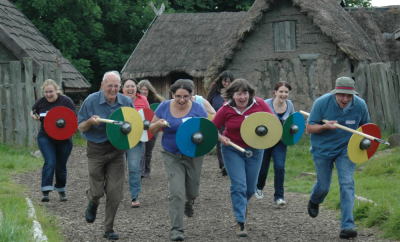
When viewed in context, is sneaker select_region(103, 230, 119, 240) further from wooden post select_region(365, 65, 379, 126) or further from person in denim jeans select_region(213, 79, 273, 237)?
wooden post select_region(365, 65, 379, 126)

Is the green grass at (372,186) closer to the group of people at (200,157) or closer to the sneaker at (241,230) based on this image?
the group of people at (200,157)

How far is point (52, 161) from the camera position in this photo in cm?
850

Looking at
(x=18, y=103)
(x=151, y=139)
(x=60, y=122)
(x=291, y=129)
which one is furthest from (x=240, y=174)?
(x=18, y=103)

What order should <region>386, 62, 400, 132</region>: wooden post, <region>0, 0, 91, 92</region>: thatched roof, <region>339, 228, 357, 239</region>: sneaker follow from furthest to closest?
<region>0, 0, 91, 92</region>: thatched roof
<region>386, 62, 400, 132</region>: wooden post
<region>339, 228, 357, 239</region>: sneaker

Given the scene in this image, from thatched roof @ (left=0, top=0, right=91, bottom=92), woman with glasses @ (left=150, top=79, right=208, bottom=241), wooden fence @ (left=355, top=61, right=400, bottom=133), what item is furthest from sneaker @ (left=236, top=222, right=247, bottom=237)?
thatched roof @ (left=0, top=0, right=91, bottom=92)

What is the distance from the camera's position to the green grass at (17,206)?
5301mm

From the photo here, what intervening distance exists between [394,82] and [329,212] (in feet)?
23.3

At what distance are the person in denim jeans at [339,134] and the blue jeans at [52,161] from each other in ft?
12.4

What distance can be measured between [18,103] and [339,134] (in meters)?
9.52

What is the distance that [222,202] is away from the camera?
8.53m

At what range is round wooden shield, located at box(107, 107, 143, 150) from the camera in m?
6.17

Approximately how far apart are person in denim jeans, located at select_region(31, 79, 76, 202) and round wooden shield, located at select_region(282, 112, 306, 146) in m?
2.94

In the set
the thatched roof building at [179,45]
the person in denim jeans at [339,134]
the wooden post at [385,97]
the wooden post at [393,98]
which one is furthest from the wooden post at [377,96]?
the thatched roof building at [179,45]

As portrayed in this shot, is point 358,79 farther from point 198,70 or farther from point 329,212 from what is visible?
point 198,70
